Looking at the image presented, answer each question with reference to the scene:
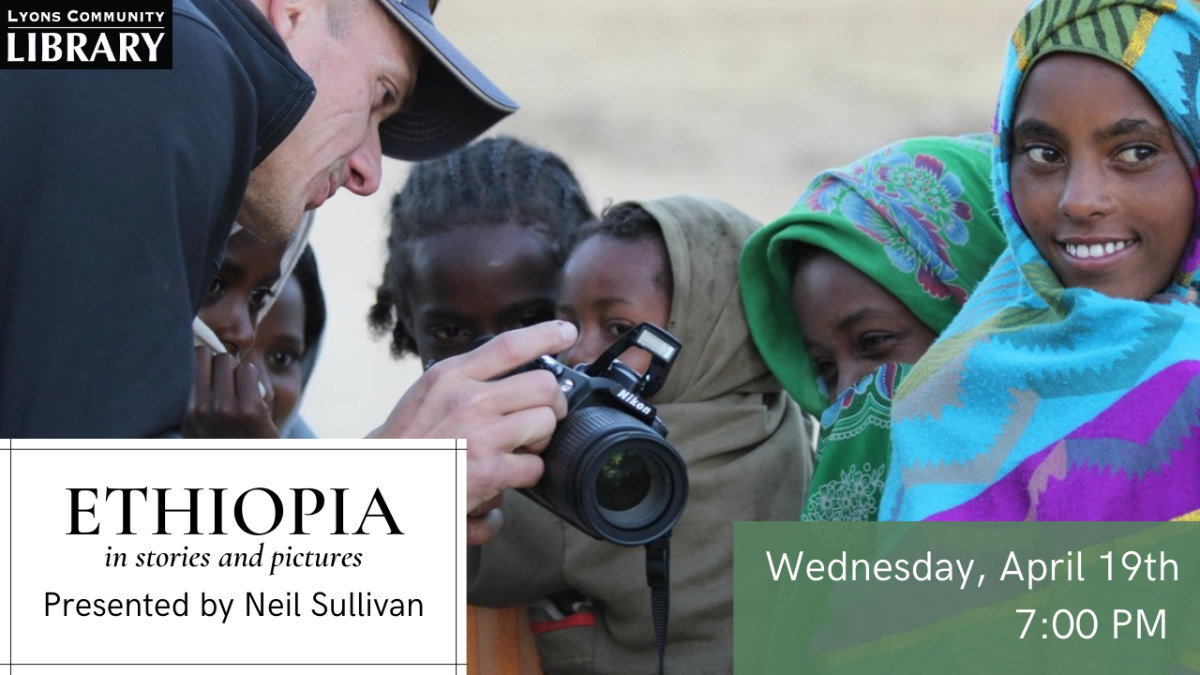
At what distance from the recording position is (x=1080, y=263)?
174 cm

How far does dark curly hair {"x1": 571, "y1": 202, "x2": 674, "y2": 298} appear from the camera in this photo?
233 cm

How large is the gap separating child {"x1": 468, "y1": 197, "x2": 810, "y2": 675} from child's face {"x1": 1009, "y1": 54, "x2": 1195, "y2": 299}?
2.03ft

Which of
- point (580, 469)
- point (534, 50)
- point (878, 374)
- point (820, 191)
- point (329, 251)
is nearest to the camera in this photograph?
point (580, 469)

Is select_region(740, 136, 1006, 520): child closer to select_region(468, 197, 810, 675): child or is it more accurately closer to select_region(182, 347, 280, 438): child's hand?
select_region(468, 197, 810, 675): child

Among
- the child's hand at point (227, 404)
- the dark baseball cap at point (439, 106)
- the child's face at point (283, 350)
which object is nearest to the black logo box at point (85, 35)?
the dark baseball cap at point (439, 106)

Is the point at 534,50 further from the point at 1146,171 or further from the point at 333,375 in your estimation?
the point at 1146,171

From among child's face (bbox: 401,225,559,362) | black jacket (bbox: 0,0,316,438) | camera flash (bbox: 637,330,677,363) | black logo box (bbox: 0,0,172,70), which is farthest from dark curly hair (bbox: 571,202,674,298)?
black jacket (bbox: 0,0,316,438)

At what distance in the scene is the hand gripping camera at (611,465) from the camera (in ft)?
5.58

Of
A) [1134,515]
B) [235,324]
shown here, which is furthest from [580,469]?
[235,324]

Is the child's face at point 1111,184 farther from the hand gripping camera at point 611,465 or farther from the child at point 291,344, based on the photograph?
the child at point 291,344

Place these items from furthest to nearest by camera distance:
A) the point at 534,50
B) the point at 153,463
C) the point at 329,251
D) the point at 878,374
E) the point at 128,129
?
1. the point at 534,50
2. the point at 329,251
3. the point at 878,374
4. the point at 153,463
5. the point at 128,129

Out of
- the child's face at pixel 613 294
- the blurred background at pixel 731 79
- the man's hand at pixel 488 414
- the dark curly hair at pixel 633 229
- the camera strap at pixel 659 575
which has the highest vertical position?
the blurred background at pixel 731 79

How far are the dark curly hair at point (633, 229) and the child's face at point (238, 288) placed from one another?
22.8 inches

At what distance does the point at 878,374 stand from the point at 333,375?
2510mm
